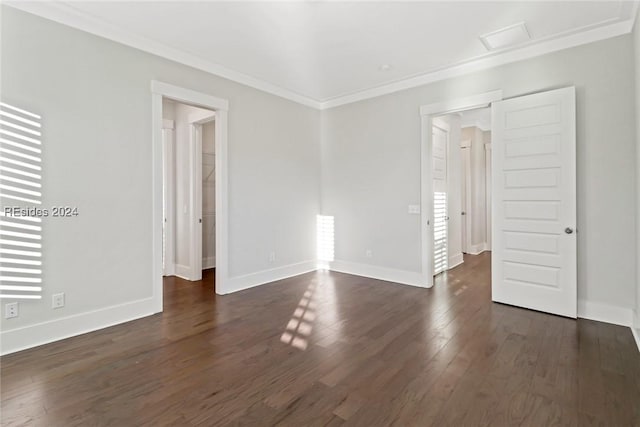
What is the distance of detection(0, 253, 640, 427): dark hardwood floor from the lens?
1.88 meters

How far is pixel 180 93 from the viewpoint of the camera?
3.71 m

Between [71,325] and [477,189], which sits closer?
[71,325]

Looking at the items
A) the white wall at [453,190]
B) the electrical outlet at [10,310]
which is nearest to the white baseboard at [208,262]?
the electrical outlet at [10,310]

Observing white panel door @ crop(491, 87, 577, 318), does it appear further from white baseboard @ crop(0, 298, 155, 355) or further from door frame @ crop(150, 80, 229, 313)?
white baseboard @ crop(0, 298, 155, 355)

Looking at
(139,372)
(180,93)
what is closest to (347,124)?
(180,93)

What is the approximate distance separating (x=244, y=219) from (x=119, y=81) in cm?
213

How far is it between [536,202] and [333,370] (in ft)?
9.26

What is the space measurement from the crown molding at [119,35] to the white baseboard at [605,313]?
471 centimetres

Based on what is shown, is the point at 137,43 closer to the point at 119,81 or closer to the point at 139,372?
the point at 119,81

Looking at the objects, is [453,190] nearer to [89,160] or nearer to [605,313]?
[605,313]

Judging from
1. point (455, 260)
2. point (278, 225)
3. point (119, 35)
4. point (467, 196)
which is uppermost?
point (119, 35)

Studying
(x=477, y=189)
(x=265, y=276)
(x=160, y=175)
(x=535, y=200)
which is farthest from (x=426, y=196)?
(x=477, y=189)

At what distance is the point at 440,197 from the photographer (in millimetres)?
5422

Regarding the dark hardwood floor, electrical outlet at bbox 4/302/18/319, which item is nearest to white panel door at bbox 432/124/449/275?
the dark hardwood floor
